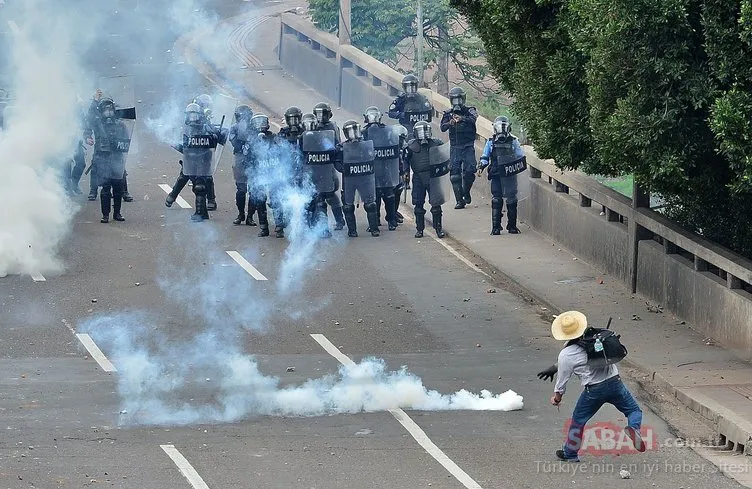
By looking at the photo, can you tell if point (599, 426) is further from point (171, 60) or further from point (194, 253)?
point (171, 60)

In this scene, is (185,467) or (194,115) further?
(194,115)

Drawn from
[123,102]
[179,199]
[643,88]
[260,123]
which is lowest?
[179,199]

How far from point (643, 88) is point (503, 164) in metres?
7.75

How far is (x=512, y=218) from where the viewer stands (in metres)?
22.2

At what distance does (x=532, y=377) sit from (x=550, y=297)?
359 cm

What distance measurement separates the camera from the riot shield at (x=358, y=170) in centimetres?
2159

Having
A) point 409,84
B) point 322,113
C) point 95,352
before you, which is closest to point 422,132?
point 322,113

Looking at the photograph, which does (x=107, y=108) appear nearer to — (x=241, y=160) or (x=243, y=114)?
(x=243, y=114)

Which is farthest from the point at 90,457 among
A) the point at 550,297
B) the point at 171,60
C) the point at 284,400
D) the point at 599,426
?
the point at 171,60

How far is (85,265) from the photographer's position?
66.0 feet

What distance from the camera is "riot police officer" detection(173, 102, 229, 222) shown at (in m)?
22.7

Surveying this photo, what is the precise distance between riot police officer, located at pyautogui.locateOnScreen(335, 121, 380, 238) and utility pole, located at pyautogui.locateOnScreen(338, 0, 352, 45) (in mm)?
11976

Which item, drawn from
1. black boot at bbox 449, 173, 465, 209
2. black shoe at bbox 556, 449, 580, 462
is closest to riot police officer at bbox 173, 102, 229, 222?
black boot at bbox 449, 173, 465, 209

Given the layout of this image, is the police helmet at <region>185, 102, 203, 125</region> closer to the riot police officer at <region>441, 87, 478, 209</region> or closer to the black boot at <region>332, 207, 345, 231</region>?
the black boot at <region>332, 207, 345, 231</region>
